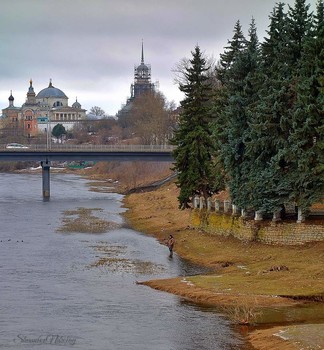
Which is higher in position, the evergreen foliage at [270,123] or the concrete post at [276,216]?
the evergreen foliage at [270,123]

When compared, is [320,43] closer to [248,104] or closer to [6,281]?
[248,104]

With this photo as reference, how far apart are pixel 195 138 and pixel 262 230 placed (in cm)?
1286

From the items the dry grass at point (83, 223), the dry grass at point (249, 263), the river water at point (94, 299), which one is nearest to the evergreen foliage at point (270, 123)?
the dry grass at point (249, 263)

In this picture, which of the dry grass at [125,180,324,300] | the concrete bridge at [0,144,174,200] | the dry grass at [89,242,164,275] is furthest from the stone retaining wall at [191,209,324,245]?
the concrete bridge at [0,144,174,200]

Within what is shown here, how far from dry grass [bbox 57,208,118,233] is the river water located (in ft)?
5.87

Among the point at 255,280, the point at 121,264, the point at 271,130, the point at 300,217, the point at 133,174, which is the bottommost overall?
the point at 121,264

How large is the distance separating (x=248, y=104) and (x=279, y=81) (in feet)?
17.3

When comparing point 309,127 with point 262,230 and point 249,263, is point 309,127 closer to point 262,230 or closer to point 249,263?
point 262,230

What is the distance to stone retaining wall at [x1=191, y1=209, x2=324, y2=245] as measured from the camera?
45.4 metres

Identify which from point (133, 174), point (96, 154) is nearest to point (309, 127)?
point (96, 154)

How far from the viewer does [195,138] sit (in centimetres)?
5897

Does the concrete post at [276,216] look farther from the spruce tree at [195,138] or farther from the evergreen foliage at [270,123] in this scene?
the spruce tree at [195,138]

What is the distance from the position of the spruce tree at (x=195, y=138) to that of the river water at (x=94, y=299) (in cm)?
618

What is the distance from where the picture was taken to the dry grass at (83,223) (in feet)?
216
